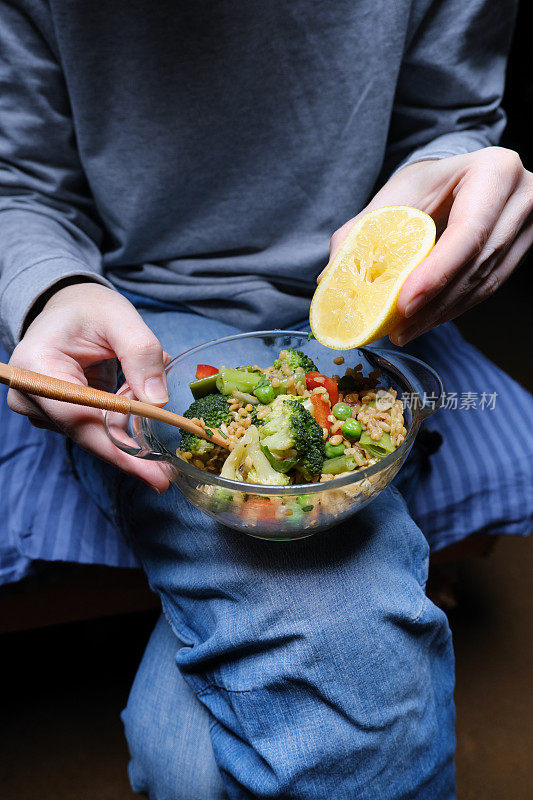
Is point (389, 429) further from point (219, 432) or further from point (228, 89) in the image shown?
point (228, 89)

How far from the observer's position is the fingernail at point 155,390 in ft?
2.77

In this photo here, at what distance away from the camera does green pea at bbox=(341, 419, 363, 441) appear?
0.85m

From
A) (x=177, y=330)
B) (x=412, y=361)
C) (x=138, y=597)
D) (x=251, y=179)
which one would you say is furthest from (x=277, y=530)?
(x=251, y=179)

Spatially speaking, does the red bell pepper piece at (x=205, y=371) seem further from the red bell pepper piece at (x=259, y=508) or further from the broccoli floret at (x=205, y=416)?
the red bell pepper piece at (x=259, y=508)

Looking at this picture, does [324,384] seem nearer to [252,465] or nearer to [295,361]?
[295,361]

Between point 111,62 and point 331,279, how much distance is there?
2.04 feet

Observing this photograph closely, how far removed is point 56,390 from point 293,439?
0.29m

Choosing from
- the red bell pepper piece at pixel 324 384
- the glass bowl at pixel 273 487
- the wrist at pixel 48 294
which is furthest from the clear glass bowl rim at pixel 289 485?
the wrist at pixel 48 294

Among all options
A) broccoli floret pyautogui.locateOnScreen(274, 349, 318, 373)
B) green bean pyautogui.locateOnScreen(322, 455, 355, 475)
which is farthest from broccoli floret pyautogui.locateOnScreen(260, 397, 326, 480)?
broccoli floret pyautogui.locateOnScreen(274, 349, 318, 373)

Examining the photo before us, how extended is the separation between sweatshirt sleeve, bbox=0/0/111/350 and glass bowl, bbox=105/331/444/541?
0.24m

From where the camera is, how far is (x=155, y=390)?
2.79 feet

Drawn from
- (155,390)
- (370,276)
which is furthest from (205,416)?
(370,276)

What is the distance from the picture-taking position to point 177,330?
1224mm

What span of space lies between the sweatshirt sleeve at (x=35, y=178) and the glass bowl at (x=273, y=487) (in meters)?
0.24
